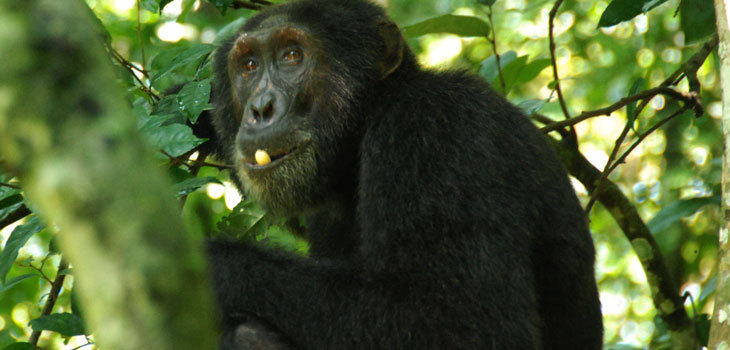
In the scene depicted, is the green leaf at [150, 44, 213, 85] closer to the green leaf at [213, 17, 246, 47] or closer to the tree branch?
the green leaf at [213, 17, 246, 47]

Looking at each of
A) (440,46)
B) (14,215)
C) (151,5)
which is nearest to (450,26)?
(151,5)

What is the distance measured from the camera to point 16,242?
4.10 m

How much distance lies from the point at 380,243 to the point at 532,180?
38.8 inches

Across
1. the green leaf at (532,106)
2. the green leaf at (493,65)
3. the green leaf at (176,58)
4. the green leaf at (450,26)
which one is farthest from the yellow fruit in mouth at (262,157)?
the green leaf at (493,65)

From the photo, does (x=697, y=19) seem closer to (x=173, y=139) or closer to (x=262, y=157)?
(x=262, y=157)

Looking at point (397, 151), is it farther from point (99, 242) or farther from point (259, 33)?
point (99, 242)

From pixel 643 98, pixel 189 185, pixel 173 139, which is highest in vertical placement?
pixel 643 98

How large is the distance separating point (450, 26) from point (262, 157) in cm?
209

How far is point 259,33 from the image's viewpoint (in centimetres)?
529

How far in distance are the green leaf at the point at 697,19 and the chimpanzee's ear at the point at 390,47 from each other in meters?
1.98

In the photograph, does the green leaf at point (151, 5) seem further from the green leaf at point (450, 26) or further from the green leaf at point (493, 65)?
the green leaf at point (493, 65)

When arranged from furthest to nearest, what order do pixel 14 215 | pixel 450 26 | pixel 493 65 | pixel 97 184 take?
pixel 493 65, pixel 450 26, pixel 14 215, pixel 97 184

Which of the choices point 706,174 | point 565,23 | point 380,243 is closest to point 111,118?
point 380,243

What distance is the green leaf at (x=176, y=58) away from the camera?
15.0 ft
